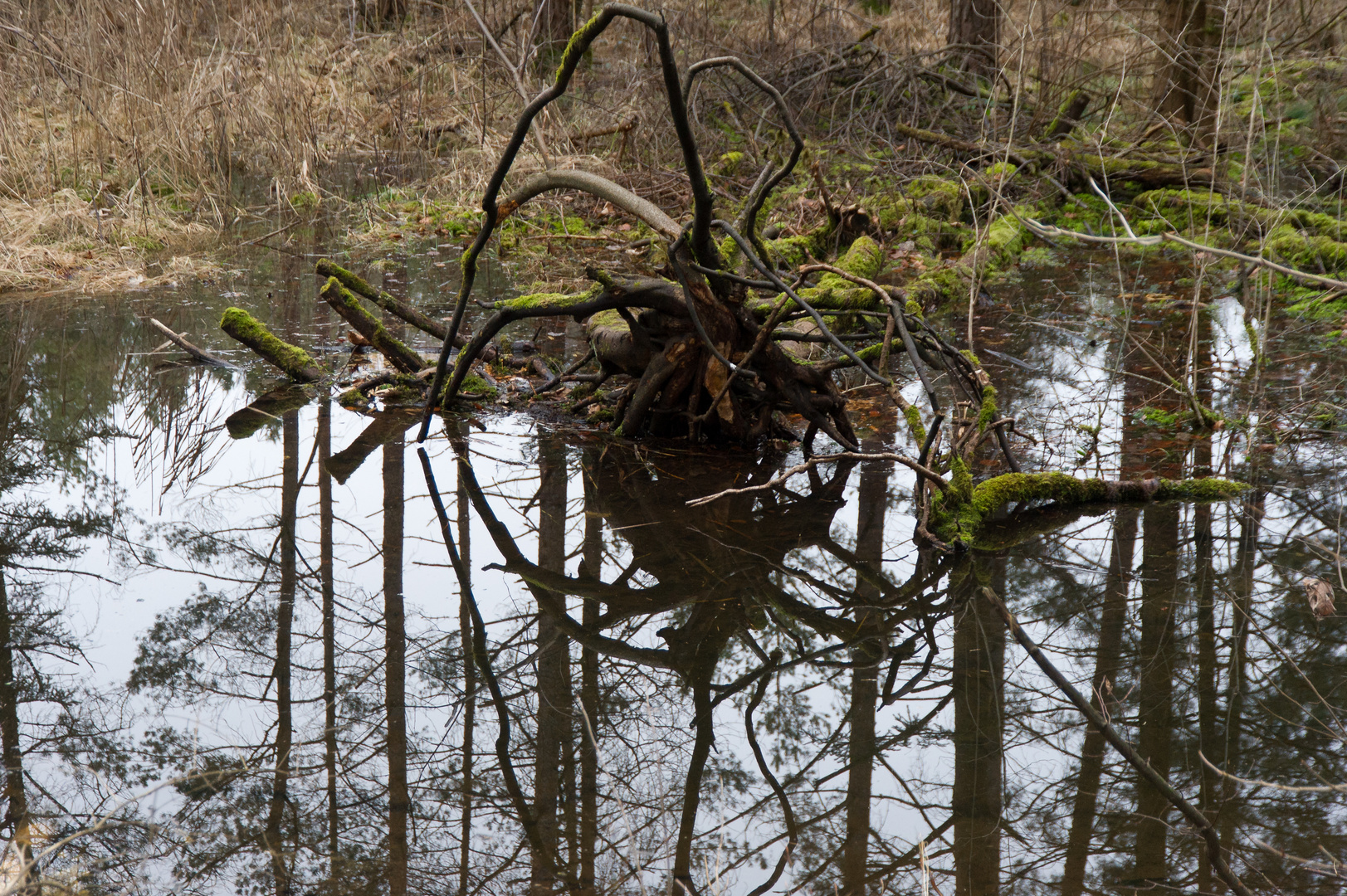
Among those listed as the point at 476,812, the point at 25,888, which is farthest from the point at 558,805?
the point at 25,888

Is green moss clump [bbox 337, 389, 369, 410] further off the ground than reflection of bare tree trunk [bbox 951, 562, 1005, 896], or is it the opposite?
green moss clump [bbox 337, 389, 369, 410]

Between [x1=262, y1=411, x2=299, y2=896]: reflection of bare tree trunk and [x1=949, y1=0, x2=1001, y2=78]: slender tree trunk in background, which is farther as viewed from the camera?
[x1=949, y1=0, x2=1001, y2=78]: slender tree trunk in background

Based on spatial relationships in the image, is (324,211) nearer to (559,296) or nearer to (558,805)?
(559,296)

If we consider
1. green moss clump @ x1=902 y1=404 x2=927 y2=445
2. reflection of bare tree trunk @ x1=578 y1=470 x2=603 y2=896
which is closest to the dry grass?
green moss clump @ x1=902 y1=404 x2=927 y2=445

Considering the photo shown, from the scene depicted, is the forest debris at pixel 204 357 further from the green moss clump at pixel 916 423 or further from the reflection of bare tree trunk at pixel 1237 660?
the reflection of bare tree trunk at pixel 1237 660

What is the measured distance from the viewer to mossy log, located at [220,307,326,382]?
6316mm

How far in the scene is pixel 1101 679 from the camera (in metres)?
3.39

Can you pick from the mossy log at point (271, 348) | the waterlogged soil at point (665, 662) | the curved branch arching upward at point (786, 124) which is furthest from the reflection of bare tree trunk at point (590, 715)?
the mossy log at point (271, 348)

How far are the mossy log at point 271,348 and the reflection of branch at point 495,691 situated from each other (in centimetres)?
206

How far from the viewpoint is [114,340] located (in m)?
7.57

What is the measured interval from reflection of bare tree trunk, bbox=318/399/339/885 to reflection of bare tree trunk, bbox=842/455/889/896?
4.28 feet

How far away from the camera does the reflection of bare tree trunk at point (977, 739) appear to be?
8.52 ft

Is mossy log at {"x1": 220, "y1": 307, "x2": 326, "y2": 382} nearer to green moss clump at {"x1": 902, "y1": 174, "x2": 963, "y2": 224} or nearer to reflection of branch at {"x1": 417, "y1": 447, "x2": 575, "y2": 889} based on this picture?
reflection of branch at {"x1": 417, "y1": 447, "x2": 575, "y2": 889}

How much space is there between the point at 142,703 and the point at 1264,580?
4072 mm
